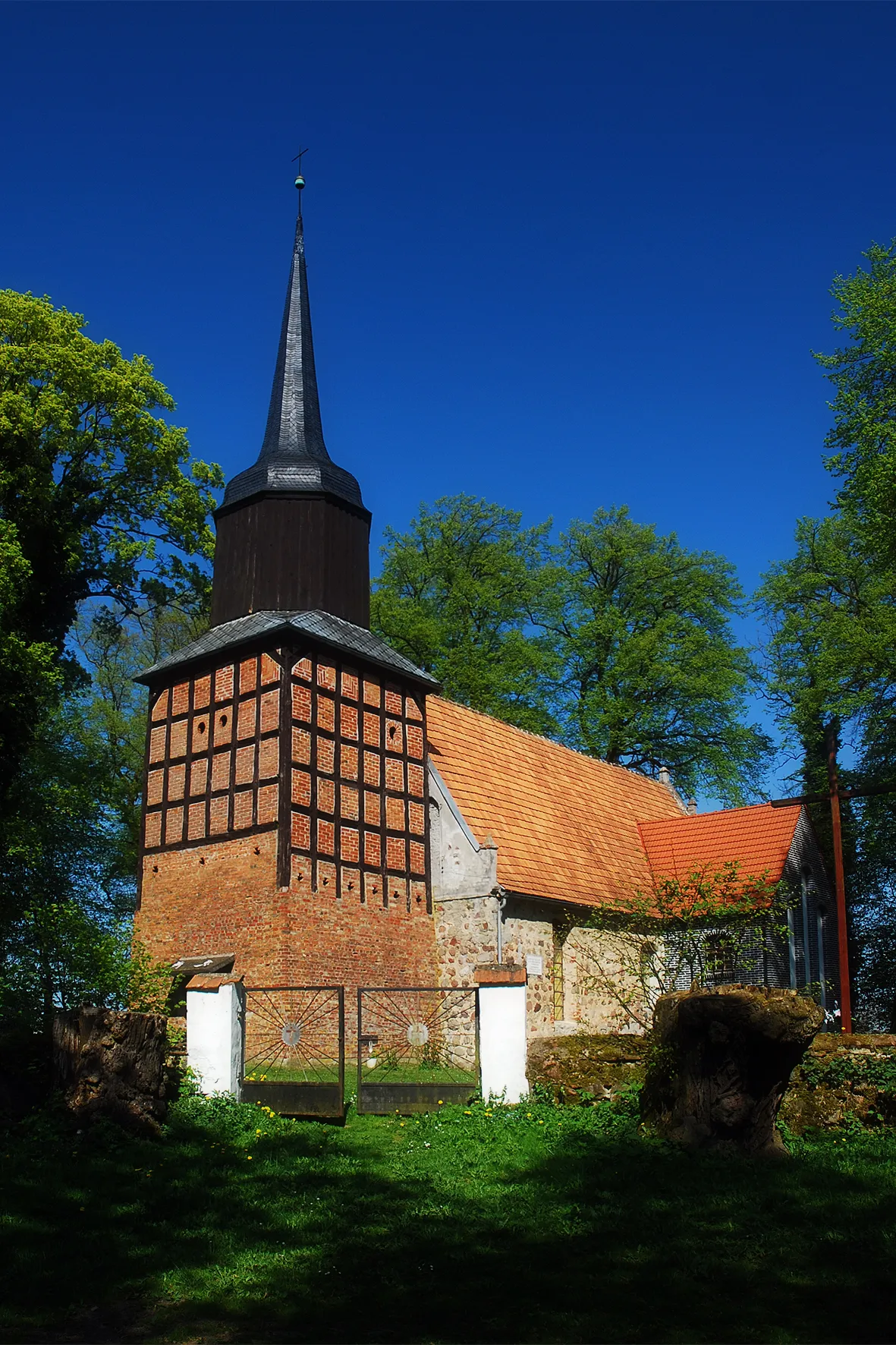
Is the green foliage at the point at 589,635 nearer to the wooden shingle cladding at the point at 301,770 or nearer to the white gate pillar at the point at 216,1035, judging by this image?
the wooden shingle cladding at the point at 301,770

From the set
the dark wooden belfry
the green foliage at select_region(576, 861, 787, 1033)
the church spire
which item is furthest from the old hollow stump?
the church spire

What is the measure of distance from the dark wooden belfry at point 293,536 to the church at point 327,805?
3 centimetres

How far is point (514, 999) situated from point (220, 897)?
23.5 feet

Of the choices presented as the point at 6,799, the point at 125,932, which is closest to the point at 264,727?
the point at 125,932

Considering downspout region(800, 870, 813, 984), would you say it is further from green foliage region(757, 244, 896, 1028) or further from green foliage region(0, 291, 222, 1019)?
green foliage region(0, 291, 222, 1019)

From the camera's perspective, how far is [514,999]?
10711 millimetres

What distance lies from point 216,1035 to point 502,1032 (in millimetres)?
2797

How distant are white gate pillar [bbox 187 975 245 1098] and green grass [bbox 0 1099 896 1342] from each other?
1431 millimetres

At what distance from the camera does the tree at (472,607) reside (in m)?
29.9

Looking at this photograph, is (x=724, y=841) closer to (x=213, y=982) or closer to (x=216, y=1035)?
(x=213, y=982)

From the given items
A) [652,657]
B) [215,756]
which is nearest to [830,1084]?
[215,756]

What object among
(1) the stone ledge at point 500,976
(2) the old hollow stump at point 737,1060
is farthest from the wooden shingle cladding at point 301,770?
(2) the old hollow stump at point 737,1060

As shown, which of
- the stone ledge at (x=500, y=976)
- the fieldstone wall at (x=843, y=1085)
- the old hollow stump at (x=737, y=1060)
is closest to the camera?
the old hollow stump at (x=737, y=1060)

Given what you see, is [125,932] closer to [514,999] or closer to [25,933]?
[25,933]
